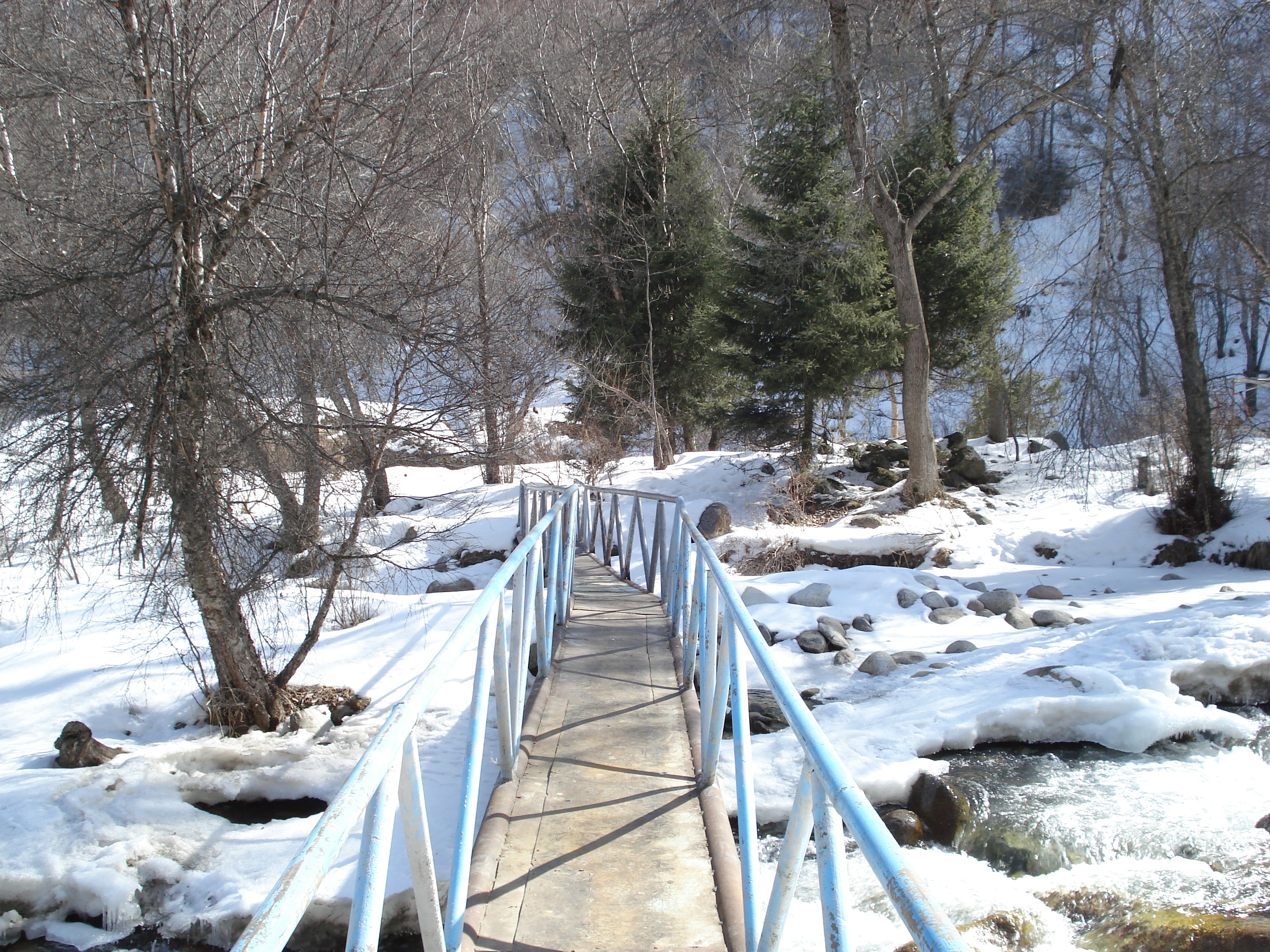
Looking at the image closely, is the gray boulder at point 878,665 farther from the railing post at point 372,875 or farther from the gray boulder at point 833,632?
the railing post at point 372,875

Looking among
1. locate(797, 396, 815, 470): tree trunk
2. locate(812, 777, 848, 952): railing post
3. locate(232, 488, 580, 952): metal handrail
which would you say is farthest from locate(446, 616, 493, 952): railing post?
locate(797, 396, 815, 470): tree trunk

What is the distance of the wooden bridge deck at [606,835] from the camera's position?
2.60m

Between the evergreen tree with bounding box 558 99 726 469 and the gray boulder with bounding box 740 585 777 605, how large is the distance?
9.86 m

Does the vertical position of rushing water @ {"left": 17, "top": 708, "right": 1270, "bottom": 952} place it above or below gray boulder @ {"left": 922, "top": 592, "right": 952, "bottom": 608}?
below

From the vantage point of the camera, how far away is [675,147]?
19406 millimetres

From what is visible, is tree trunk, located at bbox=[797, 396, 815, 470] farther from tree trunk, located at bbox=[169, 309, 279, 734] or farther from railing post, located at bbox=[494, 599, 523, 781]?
railing post, located at bbox=[494, 599, 523, 781]

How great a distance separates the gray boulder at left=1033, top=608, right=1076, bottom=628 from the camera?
27.1 feet

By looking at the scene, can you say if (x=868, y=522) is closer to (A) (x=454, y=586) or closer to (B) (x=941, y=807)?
(A) (x=454, y=586)

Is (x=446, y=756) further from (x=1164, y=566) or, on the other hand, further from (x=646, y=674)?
(x=1164, y=566)

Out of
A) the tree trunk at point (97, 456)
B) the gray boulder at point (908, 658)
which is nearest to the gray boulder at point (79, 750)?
the tree trunk at point (97, 456)

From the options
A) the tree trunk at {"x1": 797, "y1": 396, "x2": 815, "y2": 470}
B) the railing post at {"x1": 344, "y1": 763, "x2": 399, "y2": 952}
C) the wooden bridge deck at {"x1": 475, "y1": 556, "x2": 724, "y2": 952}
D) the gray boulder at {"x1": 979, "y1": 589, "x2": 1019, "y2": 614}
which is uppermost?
the tree trunk at {"x1": 797, "y1": 396, "x2": 815, "y2": 470}

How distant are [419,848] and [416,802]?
182 millimetres

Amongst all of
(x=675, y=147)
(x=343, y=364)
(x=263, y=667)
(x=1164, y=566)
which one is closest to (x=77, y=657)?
(x=263, y=667)

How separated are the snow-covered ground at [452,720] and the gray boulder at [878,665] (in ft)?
0.34
